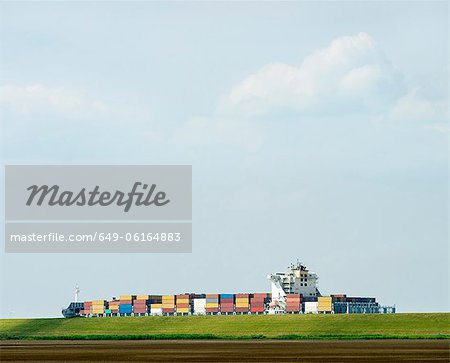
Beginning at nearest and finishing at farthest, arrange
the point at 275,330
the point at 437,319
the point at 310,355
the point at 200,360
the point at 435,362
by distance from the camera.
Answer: the point at 435,362 → the point at 200,360 → the point at 310,355 → the point at 437,319 → the point at 275,330

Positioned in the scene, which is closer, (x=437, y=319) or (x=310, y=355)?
(x=310, y=355)

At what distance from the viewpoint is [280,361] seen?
3214 inches

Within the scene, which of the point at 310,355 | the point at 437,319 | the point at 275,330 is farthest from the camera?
the point at 275,330

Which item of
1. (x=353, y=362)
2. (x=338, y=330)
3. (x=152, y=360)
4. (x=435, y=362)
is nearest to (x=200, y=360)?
(x=152, y=360)

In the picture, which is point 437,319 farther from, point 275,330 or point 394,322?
point 275,330

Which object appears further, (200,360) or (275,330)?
(275,330)

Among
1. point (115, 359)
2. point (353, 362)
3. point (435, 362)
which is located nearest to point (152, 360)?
point (115, 359)

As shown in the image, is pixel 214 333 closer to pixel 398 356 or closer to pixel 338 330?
pixel 338 330

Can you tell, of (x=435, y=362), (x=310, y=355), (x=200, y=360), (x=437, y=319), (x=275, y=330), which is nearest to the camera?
(x=435, y=362)

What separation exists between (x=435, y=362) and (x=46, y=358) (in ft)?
96.1

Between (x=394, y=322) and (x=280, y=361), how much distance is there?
335 feet

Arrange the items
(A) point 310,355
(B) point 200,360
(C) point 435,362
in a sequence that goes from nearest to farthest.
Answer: (C) point 435,362, (B) point 200,360, (A) point 310,355

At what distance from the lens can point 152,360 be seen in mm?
85250

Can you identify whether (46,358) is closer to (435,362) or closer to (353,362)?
(353,362)
